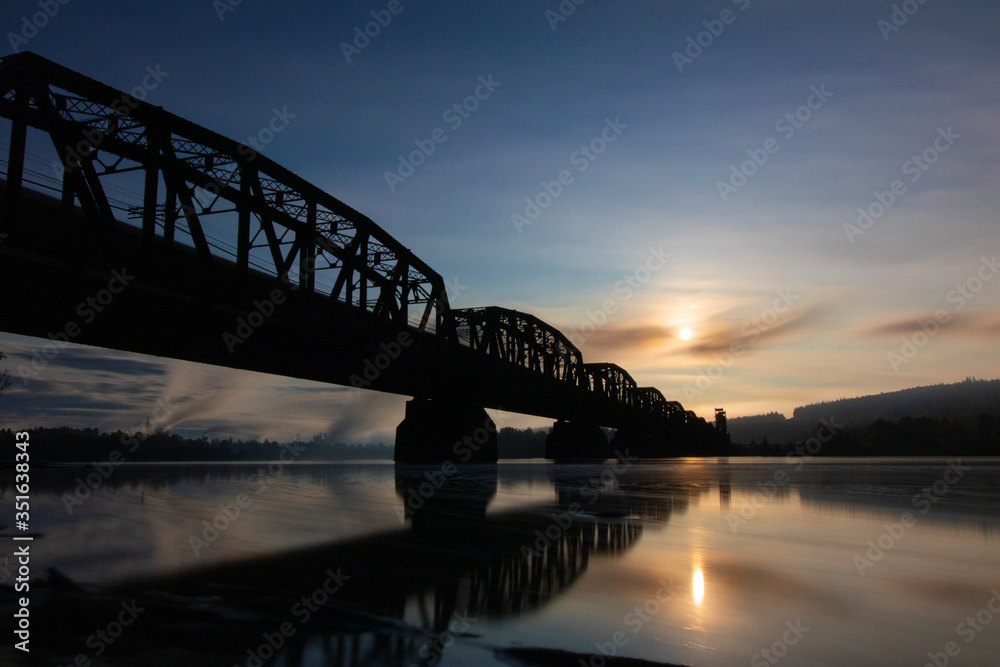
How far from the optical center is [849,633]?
570cm

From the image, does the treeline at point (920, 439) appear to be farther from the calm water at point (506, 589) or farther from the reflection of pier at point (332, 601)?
the reflection of pier at point (332, 601)

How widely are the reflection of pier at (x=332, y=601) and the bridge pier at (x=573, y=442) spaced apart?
104 meters

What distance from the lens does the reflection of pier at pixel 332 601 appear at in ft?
16.5

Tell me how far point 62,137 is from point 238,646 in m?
21.4

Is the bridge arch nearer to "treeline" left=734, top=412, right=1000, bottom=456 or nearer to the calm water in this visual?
the calm water

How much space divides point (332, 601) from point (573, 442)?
4329 inches

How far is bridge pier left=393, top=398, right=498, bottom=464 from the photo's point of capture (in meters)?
59.5

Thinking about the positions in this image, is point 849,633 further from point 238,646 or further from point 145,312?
point 145,312

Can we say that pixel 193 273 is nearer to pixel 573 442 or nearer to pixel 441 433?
pixel 441 433

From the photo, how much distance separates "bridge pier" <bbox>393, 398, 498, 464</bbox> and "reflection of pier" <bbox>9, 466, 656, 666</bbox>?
4916 cm

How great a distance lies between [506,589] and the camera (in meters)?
7.29

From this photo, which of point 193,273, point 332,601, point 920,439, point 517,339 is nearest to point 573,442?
point 517,339

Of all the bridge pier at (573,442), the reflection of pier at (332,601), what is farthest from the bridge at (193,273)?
the bridge pier at (573,442)

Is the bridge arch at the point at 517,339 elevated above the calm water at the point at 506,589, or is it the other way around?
the bridge arch at the point at 517,339
